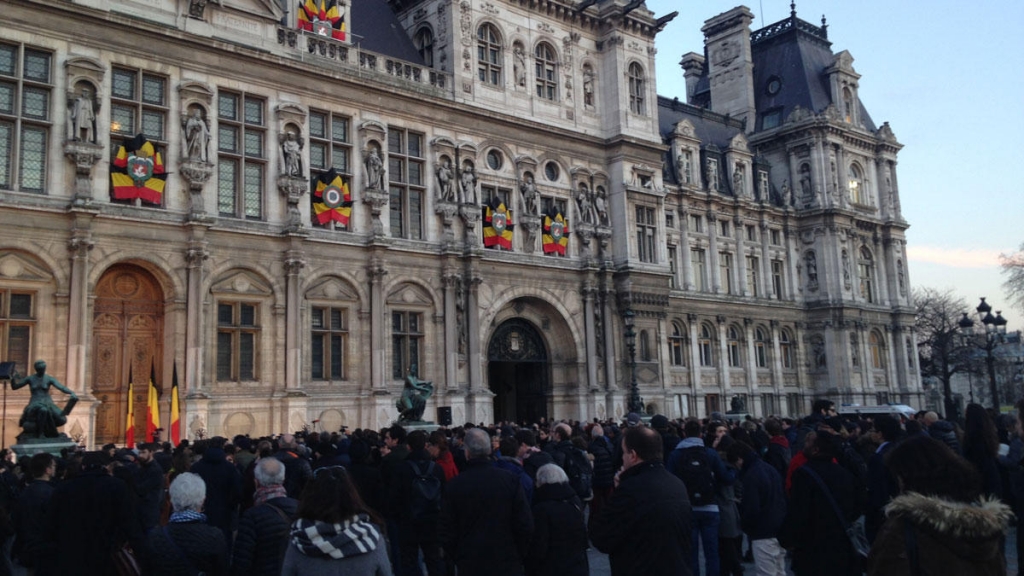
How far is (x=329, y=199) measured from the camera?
2797 cm

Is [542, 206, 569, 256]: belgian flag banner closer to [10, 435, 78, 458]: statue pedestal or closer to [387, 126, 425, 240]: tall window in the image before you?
[387, 126, 425, 240]: tall window

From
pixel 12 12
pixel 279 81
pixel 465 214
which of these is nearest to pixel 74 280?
pixel 12 12

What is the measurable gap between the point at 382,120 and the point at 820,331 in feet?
103

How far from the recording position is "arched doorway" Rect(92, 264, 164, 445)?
942 inches

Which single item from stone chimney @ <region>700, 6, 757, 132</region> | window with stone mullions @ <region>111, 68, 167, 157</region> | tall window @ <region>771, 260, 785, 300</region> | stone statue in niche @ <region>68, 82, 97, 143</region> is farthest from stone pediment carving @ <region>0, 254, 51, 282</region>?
stone chimney @ <region>700, 6, 757, 132</region>

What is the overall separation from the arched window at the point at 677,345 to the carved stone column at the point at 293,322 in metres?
22.1

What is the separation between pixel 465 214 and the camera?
31.5 m

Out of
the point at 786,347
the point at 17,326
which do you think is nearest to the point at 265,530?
the point at 17,326

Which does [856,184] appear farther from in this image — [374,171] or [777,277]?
[374,171]

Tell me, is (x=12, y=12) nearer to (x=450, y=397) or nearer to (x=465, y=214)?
(x=465, y=214)

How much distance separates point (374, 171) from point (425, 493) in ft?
67.5

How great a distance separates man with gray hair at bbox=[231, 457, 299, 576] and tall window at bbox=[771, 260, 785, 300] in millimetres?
46448

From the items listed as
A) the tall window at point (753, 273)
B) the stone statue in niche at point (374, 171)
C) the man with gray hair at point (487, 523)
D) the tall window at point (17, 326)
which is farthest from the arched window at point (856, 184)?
the man with gray hair at point (487, 523)

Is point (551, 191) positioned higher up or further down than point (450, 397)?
higher up
